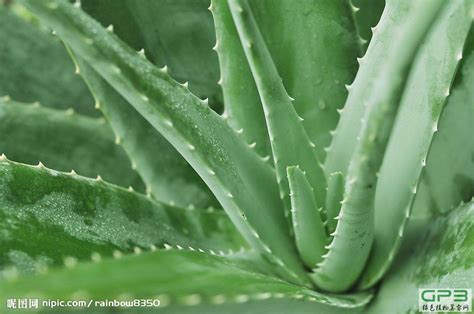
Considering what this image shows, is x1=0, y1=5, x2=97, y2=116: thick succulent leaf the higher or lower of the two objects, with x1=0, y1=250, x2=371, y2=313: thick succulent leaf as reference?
higher

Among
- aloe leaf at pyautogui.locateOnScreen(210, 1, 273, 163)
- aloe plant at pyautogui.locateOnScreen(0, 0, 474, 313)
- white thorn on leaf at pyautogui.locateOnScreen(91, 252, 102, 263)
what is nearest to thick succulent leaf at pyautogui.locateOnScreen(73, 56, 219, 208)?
aloe plant at pyautogui.locateOnScreen(0, 0, 474, 313)

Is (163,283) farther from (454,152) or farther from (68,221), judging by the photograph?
(454,152)

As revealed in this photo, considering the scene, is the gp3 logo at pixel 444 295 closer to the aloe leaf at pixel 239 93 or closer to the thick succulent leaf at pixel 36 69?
the aloe leaf at pixel 239 93

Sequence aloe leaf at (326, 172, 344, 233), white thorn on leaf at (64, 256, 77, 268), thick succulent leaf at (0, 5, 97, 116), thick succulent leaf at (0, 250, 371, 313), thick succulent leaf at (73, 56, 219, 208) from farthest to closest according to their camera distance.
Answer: thick succulent leaf at (0, 5, 97, 116) < thick succulent leaf at (73, 56, 219, 208) < aloe leaf at (326, 172, 344, 233) < white thorn on leaf at (64, 256, 77, 268) < thick succulent leaf at (0, 250, 371, 313)

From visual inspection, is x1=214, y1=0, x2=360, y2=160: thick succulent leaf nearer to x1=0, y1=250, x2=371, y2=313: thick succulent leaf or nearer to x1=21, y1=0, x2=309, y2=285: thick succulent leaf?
x1=21, y1=0, x2=309, y2=285: thick succulent leaf

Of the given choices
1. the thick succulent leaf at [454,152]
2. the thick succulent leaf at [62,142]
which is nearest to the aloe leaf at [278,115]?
the thick succulent leaf at [454,152]

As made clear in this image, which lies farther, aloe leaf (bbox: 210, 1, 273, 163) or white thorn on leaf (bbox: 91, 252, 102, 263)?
aloe leaf (bbox: 210, 1, 273, 163)

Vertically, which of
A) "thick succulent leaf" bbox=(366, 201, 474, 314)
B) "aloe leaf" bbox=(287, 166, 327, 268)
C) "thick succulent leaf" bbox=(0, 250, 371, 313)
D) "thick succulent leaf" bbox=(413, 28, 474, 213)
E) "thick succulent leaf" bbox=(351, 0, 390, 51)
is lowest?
"thick succulent leaf" bbox=(0, 250, 371, 313)

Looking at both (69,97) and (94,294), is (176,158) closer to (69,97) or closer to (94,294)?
(69,97)
